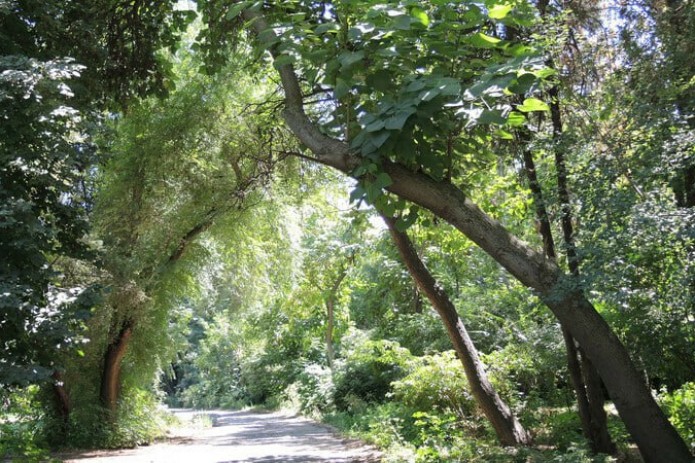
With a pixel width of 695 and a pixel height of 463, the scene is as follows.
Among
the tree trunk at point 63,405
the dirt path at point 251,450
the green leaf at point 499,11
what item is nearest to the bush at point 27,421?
the tree trunk at point 63,405

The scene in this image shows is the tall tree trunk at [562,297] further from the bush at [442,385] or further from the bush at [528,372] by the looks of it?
the bush at [442,385]

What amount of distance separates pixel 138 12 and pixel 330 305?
1479cm

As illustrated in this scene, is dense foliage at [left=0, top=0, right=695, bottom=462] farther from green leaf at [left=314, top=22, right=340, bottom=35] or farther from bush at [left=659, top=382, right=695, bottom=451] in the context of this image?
green leaf at [left=314, top=22, right=340, bottom=35]

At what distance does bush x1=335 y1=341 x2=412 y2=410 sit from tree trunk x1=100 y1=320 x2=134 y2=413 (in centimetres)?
587

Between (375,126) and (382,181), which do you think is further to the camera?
(382,181)

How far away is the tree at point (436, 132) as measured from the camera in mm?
4059

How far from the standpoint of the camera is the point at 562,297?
4672mm

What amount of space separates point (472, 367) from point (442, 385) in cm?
257

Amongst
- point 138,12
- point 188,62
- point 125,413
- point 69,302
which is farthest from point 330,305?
point 69,302

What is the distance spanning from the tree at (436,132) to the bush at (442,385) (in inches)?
220

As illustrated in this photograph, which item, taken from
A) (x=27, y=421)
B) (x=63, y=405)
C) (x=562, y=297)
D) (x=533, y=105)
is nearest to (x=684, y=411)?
(x=562, y=297)

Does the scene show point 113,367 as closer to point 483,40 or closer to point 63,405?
point 63,405

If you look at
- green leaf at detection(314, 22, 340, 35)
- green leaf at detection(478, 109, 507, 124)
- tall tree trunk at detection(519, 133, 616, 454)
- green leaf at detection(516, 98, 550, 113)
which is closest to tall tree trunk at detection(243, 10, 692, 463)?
green leaf at detection(314, 22, 340, 35)

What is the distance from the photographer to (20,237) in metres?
5.33
